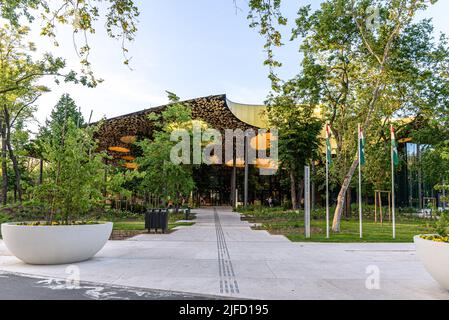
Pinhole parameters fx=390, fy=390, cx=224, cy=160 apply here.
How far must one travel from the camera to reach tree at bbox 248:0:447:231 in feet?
49.5

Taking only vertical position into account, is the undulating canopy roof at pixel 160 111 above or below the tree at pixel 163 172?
above

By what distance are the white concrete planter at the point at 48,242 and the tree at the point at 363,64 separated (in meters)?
10.4

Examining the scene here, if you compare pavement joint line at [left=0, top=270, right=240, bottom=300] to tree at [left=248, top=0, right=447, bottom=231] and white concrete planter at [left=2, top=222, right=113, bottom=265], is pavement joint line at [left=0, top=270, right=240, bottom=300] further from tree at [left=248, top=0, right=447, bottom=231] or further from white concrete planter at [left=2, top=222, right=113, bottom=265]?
tree at [left=248, top=0, right=447, bottom=231]

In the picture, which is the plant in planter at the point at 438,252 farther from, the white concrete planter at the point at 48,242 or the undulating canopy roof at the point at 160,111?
the undulating canopy roof at the point at 160,111

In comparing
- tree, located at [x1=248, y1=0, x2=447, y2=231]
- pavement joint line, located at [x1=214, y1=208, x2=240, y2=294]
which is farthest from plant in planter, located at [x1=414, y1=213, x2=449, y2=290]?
tree, located at [x1=248, y1=0, x2=447, y2=231]

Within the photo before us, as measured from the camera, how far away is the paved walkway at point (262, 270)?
5.62m

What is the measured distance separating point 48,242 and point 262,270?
404 centimetres

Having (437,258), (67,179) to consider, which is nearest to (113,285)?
(67,179)

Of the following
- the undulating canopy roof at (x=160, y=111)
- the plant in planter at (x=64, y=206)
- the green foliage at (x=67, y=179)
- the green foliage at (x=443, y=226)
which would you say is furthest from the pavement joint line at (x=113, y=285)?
the undulating canopy roof at (x=160, y=111)

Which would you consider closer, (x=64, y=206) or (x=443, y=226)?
(x=443, y=226)

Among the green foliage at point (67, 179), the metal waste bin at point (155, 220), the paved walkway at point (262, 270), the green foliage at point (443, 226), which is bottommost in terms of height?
the paved walkway at point (262, 270)

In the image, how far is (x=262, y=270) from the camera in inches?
285

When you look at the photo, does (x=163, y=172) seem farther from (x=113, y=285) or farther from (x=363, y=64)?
(x=113, y=285)
